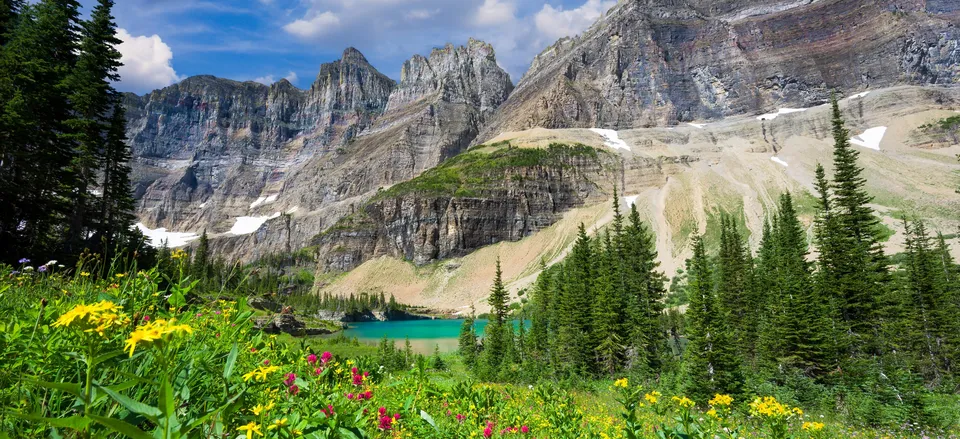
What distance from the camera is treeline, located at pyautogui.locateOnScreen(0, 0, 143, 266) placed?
63.7 ft

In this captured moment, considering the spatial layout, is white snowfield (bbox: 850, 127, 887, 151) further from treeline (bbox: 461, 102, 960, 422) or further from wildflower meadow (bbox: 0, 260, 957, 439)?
wildflower meadow (bbox: 0, 260, 957, 439)

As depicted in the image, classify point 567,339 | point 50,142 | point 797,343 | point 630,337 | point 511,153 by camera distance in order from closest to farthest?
point 50,142
point 797,343
point 630,337
point 567,339
point 511,153

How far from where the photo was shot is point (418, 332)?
95.9 meters

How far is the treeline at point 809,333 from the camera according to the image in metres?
23.1

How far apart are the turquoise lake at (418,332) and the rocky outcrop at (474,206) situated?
50891 millimetres

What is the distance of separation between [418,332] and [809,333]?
257ft

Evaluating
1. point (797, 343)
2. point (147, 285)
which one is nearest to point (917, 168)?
point (797, 343)

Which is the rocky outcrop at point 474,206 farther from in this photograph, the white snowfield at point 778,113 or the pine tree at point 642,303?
the pine tree at point 642,303

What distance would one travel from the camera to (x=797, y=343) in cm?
2853

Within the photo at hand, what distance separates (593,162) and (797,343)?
153m

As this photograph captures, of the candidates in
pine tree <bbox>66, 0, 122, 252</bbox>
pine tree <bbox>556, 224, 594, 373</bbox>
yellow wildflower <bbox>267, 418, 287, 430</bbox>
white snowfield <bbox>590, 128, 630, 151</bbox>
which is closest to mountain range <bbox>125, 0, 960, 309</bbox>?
white snowfield <bbox>590, 128, 630, 151</bbox>

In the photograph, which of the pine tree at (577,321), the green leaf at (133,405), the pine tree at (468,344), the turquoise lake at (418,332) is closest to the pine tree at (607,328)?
the pine tree at (577,321)

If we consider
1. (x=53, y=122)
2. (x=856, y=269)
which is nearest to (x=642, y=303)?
(x=856, y=269)

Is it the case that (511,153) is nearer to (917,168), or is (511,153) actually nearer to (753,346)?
(917,168)
